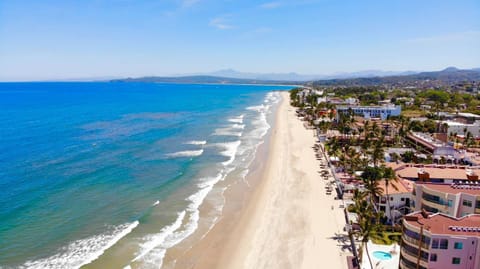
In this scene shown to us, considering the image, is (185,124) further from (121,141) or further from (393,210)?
(393,210)

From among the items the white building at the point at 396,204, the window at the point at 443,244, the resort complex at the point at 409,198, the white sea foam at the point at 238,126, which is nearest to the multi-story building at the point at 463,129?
the resort complex at the point at 409,198

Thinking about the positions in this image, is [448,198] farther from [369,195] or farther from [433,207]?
[369,195]

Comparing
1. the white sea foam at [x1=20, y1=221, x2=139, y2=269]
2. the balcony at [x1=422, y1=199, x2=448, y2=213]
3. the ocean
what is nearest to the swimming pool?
the balcony at [x1=422, y1=199, x2=448, y2=213]

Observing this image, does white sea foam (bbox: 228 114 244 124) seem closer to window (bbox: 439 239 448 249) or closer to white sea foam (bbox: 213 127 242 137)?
white sea foam (bbox: 213 127 242 137)

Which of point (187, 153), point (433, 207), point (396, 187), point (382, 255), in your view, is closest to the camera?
point (382, 255)

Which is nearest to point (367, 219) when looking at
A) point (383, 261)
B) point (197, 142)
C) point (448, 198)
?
point (383, 261)
